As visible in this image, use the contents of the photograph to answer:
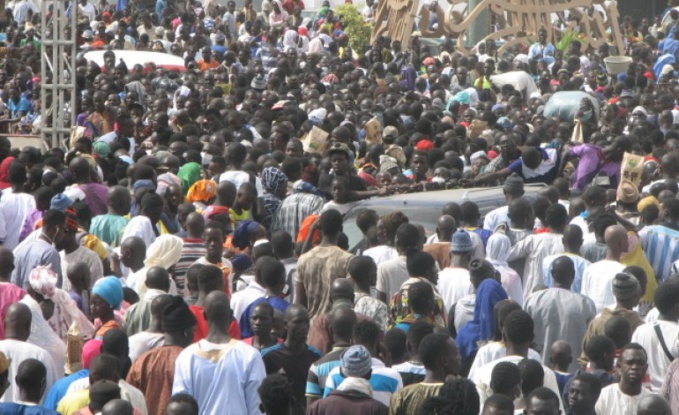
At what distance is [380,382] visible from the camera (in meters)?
7.83

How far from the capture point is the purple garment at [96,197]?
12.3 meters

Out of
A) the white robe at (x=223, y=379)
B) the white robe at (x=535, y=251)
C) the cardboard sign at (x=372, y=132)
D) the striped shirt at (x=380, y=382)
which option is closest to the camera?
the striped shirt at (x=380, y=382)

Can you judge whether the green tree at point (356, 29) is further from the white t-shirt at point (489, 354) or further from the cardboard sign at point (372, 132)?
the white t-shirt at point (489, 354)

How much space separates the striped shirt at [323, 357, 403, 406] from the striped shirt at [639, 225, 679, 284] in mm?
3553

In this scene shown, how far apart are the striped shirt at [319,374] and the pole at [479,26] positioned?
21.1 m

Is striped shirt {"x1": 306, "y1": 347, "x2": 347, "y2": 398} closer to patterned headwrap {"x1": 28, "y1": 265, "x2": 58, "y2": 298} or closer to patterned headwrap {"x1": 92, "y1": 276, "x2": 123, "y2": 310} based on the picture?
patterned headwrap {"x1": 92, "y1": 276, "x2": 123, "y2": 310}

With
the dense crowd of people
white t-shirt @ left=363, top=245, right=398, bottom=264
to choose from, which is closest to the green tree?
the dense crowd of people

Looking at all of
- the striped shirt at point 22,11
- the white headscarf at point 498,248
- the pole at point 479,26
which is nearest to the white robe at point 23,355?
the white headscarf at point 498,248

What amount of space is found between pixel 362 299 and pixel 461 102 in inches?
449

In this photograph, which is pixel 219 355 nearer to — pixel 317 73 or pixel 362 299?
pixel 362 299

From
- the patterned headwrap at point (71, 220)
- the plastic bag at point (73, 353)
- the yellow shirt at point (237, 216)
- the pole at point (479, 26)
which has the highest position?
the patterned headwrap at point (71, 220)

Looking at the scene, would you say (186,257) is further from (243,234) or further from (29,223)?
(29,223)

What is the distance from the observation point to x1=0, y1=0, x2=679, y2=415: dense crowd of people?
7.82 m

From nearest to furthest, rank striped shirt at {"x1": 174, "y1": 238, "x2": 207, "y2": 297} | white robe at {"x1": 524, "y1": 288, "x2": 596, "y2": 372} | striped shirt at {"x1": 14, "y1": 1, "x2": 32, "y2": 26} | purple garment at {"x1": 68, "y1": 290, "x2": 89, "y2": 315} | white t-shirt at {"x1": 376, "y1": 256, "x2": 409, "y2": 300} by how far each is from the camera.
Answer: white robe at {"x1": 524, "y1": 288, "x2": 596, "y2": 372} < purple garment at {"x1": 68, "y1": 290, "x2": 89, "y2": 315} < white t-shirt at {"x1": 376, "y1": 256, "x2": 409, "y2": 300} < striped shirt at {"x1": 174, "y1": 238, "x2": 207, "y2": 297} < striped shirt at {"x1": 14, "y1": 1, "x2": 32, "y2": 26}
